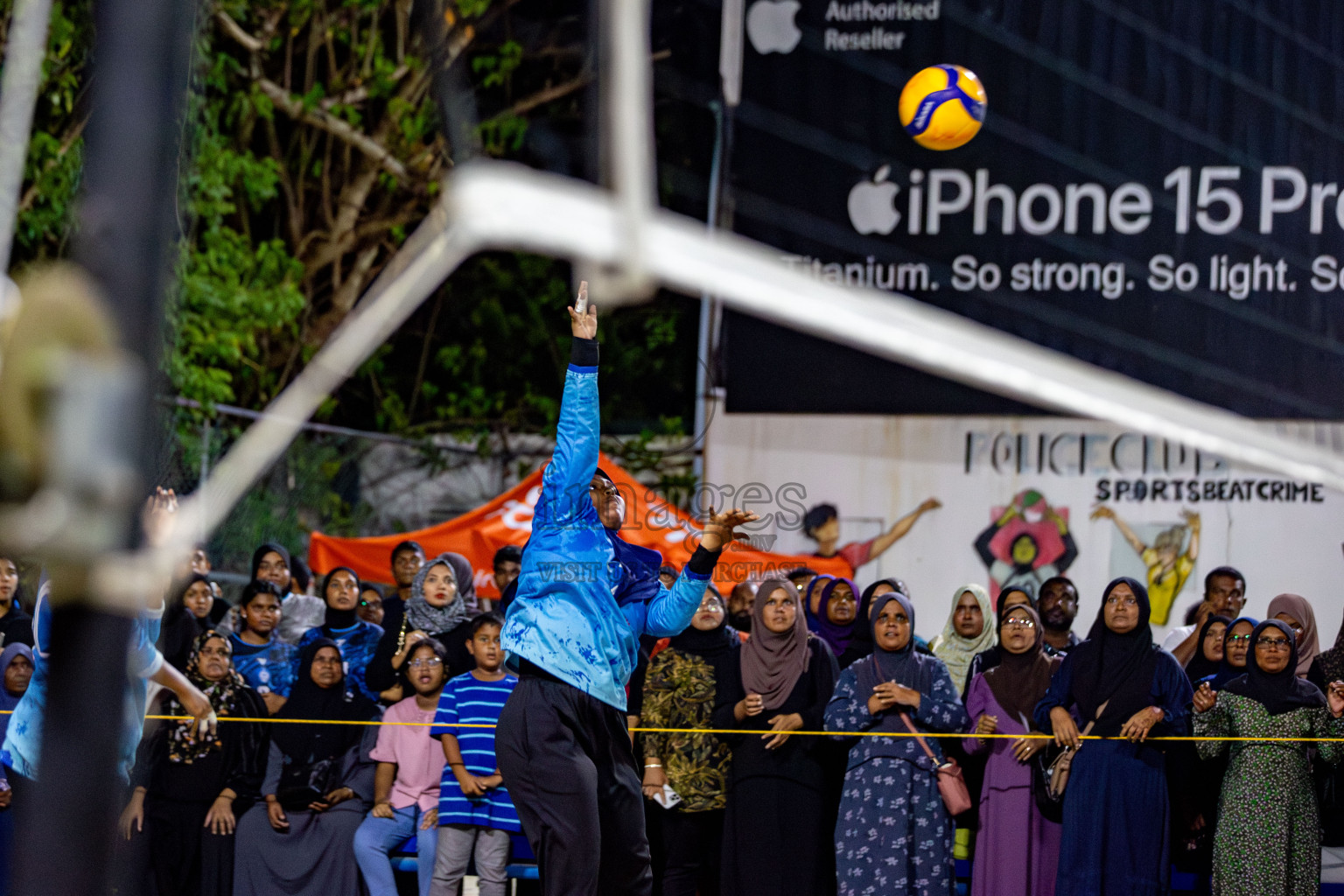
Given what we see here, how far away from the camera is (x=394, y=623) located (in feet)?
20.5

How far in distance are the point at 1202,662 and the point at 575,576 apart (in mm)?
3048

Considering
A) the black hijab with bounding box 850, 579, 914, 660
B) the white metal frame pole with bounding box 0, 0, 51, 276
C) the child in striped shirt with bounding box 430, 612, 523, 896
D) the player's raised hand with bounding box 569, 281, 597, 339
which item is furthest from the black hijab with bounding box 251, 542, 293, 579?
the white metal frame pole with bounding box 0, 0, 51, 276

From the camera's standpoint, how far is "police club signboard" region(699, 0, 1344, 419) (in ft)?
30.7

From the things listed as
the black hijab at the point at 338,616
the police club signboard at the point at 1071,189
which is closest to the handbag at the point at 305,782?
the black hijab at the point at 338,616

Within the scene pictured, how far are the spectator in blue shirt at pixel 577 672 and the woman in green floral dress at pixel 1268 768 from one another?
225cm

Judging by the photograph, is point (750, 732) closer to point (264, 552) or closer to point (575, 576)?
point (575, 576)

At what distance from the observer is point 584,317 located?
3963mm

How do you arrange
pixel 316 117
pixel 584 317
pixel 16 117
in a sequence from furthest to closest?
1. pixel 316 117
2. pixel 584 317
3. pixel 16 117

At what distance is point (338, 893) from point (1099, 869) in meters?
2.86

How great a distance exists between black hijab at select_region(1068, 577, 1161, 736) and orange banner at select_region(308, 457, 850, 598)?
2651 millimetres

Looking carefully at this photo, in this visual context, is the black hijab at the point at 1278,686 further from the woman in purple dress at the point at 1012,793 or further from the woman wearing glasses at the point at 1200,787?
the woman in purple dress at the point at 1012,793

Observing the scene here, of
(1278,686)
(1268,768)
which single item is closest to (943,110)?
(1278,686)

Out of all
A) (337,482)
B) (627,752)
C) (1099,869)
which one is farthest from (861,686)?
(337,482)

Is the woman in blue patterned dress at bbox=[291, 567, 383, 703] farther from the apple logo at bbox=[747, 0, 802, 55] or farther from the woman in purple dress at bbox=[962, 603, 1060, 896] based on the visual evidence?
the apple logo at bbox=[747, 0, 802, 55]
